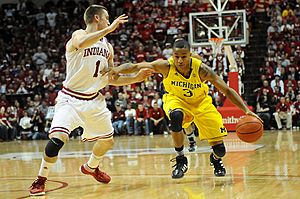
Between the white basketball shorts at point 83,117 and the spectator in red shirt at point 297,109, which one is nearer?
the white basketball shorts at point 83,117

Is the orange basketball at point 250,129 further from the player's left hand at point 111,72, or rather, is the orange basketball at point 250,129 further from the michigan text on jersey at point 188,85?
the player's left hand at point 111,72

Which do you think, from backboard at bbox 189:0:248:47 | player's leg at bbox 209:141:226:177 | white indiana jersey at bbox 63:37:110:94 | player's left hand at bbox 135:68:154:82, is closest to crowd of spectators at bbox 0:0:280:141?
backboard at bbox 189:0:248:47

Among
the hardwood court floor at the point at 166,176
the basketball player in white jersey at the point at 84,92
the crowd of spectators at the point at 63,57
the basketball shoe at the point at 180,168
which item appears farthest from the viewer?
the crowd of spectators at the point at 63,57

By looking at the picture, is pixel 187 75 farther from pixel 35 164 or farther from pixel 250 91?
pixel 250 91

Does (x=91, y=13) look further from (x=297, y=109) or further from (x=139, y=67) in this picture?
(x=297, y=109)

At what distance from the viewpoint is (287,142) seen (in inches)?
482

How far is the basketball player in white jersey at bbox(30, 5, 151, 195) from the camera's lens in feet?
20.4

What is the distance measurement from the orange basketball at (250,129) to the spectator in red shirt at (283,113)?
34.0 ft

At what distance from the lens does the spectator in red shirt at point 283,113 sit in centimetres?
1692

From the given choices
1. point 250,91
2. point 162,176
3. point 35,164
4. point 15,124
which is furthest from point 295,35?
point 162,176

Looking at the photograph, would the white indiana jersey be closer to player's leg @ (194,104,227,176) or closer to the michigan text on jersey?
the michigan text on jersey

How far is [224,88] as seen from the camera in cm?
677

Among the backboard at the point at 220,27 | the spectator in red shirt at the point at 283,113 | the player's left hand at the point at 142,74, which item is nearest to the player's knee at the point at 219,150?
the player's left hand at the point at 142,74

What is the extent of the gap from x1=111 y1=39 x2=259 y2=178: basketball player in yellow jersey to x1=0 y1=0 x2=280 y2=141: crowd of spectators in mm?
10067
